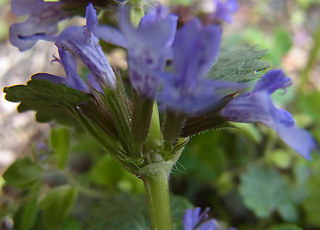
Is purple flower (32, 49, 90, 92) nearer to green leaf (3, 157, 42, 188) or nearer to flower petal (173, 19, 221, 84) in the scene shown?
flower petal (173, 19, 221, 84)

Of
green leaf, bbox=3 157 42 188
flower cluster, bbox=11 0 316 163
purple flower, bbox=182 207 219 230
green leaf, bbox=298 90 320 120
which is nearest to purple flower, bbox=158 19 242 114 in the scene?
flower cluster, bbox=11 0 316 163

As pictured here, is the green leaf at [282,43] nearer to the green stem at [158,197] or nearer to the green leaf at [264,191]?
the green leaf at [264,191]

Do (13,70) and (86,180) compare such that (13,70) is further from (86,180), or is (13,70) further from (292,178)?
(292,178)

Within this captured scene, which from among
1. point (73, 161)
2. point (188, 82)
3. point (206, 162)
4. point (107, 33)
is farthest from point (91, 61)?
point (73, 161)

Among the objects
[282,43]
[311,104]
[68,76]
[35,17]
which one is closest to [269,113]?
[68,76]

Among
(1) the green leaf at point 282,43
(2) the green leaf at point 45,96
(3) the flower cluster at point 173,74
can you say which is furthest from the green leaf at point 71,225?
(1) the green leaf at point 282,43

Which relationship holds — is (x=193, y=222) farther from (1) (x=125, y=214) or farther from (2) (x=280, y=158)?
(2) (x=280, y=158)
